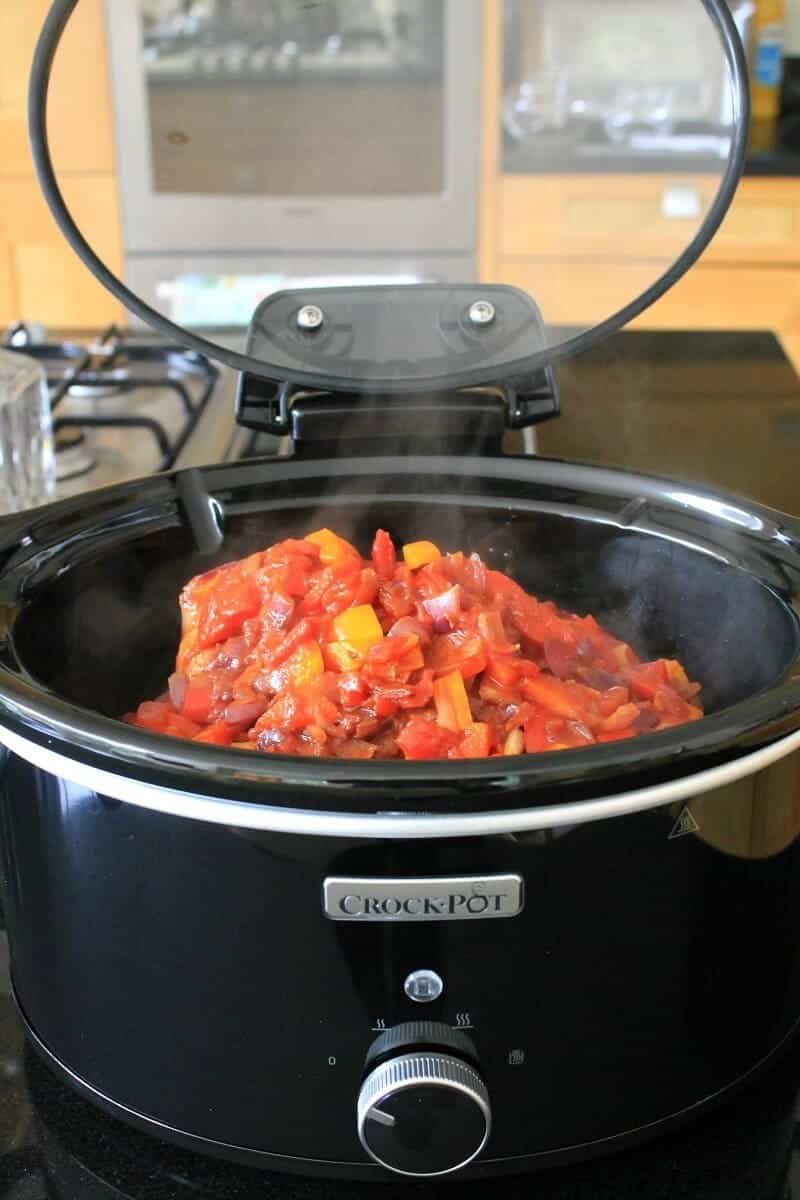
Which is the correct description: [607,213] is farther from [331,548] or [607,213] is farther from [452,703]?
[452,703]

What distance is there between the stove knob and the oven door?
209cm

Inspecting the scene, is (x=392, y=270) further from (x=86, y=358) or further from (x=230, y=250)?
(x=230, y=250)

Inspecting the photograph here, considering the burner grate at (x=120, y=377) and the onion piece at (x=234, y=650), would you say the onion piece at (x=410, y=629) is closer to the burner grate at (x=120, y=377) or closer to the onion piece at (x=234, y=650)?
the onion piece at (x=234, y=650)

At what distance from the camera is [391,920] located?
0.51 metres

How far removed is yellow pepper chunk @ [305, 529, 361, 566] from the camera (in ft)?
2.50

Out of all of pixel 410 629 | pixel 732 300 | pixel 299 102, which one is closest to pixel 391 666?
pixel 410 629

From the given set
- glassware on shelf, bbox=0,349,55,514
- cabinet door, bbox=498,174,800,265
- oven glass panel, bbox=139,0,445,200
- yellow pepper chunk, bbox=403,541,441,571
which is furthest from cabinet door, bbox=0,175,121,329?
yellow pepper chunk, bbox=403,541,441,571

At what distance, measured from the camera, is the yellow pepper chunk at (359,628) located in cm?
71

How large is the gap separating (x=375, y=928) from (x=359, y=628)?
0.76ft

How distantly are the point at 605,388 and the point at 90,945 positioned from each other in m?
1.12

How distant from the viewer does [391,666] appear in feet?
2.23

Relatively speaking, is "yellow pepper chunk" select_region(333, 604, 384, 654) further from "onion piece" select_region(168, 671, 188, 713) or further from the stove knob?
the stove knob

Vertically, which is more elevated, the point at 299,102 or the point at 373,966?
the point at 299,102

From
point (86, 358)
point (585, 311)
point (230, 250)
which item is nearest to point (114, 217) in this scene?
point (230, 250)
